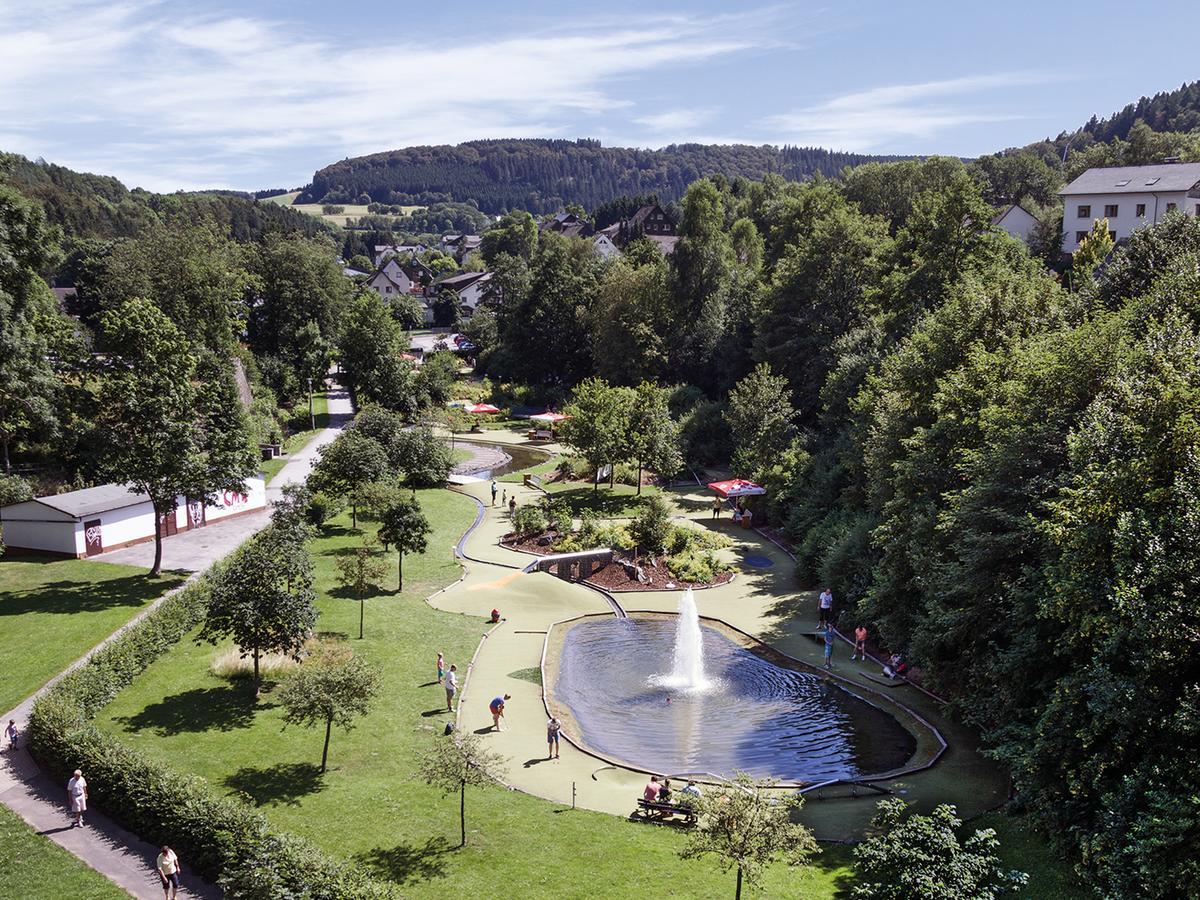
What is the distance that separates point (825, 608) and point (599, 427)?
20.5 meters

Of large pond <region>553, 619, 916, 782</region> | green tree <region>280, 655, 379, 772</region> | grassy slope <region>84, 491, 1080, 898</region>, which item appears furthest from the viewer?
large pond <region>553, 619, 916, 782</region>

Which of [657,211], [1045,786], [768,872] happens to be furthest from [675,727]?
[657,211]

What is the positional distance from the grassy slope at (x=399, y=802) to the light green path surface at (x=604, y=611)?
40.4 inches

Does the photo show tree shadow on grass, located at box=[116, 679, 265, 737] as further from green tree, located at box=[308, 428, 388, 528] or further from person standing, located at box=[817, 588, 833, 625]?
person standing, located at box=[817, 588, 833, 625]

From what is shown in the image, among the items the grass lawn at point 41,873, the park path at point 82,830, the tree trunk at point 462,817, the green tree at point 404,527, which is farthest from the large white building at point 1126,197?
the grass lawn at point 41,873

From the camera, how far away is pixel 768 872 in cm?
1841

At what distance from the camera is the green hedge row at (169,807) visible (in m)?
16.2

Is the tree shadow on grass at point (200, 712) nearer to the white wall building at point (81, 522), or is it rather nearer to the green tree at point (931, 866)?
the white wall building at point (81, 522)

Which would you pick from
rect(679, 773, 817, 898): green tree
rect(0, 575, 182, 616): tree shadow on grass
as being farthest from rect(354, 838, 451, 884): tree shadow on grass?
rect(0, 575, 182, 616): tree shadow on grass

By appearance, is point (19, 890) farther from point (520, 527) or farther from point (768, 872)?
point (520, 527)

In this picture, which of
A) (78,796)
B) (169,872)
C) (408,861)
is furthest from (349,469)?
(408,861)

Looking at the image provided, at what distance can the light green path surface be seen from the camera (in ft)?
70.8

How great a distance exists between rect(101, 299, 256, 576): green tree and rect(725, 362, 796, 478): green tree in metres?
28.2

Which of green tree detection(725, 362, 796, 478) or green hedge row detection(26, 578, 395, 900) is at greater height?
green tree detection(725, 362, 796, 478)
